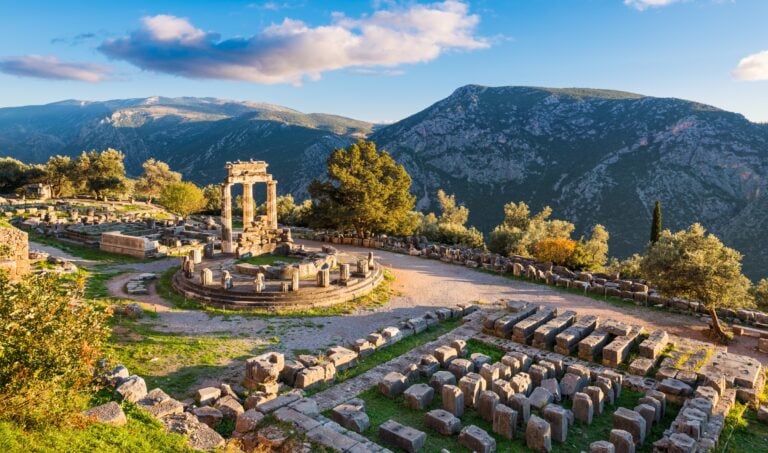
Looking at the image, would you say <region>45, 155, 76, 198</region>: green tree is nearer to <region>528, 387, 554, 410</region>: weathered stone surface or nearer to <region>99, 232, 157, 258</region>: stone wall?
<region>99, 232, 157, 258</region>: stone wall

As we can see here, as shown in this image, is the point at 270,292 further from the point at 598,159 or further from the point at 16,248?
the point at 598,159

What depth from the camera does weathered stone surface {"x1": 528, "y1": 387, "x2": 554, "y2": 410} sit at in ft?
38.7

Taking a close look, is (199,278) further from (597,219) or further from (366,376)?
(597,219)

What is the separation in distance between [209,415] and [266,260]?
710 inches

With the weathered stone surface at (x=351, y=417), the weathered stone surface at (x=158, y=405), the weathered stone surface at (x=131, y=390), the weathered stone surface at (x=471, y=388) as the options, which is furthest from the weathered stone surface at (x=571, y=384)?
the weathered stone surface at (x=131, y=390)

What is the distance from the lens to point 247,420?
1045 cm

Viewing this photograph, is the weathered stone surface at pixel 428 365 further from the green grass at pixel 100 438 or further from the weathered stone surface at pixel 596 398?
the green grass at pixel 100 438

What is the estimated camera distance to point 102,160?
184ft

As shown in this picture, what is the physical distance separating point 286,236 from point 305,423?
22575 millimetres

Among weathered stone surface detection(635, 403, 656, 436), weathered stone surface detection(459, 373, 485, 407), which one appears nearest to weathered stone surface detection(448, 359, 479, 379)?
weathered stone surface detection(459, 373, 485, 407)

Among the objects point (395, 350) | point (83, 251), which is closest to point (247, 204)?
point (83, 251)

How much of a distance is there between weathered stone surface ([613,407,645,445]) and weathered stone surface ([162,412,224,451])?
30.0ft

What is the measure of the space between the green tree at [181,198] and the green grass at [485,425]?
148ft

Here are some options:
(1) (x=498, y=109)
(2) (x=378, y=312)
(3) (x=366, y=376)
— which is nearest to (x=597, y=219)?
(1) (x=498, y=109)
